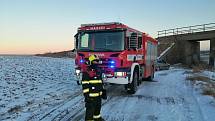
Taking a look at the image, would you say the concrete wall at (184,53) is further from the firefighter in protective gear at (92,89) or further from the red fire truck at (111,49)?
the firefighter in protective gear at (92,89)

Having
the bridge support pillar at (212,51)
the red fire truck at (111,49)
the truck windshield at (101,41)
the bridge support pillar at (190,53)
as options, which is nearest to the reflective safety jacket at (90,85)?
the red fire truck at (111,49)

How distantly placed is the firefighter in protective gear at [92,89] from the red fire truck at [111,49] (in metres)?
5.38

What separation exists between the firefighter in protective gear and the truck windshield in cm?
554

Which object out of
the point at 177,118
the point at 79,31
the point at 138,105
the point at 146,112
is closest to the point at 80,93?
the point at 79,31

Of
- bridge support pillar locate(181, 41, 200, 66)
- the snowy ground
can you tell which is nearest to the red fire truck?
the snowy ground

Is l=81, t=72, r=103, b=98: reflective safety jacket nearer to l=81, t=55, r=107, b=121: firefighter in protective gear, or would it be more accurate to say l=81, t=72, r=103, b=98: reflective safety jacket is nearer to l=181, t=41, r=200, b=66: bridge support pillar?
l=81, t=55, r=107, b=121: firefighter in protective gear

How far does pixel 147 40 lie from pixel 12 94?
814cm

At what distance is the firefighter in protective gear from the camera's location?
7.41 m

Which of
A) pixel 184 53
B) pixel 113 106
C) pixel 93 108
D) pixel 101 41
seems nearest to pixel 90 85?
pixel 93 108

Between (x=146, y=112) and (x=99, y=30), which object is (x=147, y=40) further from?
(x=146, y=112)

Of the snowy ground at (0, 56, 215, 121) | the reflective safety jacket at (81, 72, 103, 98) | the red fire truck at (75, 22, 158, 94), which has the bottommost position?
the snowy ground at (0, 56, 215, 121)

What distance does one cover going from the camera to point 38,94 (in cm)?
1334

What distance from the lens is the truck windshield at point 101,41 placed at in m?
13.0

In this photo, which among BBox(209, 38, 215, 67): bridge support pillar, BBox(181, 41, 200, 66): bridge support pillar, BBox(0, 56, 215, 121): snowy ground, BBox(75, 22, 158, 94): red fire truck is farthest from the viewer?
BBox(181, 41, 200, 66): bridge support pillar
